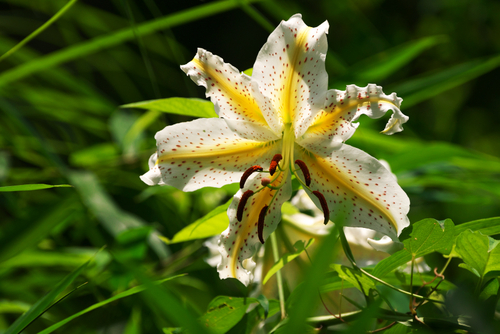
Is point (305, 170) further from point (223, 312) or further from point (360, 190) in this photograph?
point (223, 312)

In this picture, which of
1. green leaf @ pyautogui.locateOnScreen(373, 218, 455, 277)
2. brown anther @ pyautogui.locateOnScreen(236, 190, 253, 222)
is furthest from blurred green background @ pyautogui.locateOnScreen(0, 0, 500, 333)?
green leaf @ pyautogui.locateOnScreen(373, 218, 455, 277)

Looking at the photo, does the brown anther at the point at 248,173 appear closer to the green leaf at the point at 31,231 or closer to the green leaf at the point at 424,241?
the green leaf at the point at 424,241

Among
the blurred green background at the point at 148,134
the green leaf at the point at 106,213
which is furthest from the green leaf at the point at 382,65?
the green leaf at the point at 106,213

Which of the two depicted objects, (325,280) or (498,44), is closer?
(325,280)

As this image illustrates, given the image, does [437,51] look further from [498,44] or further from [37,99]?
[37,99]

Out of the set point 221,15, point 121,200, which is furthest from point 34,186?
point 221,15

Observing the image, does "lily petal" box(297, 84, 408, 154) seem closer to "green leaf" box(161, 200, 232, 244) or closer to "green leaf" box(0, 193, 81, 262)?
"green leaf" box(161, 200, 232, 244)

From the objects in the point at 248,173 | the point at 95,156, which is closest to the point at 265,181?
the point at 248,173
